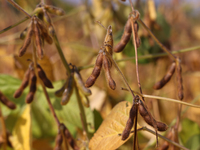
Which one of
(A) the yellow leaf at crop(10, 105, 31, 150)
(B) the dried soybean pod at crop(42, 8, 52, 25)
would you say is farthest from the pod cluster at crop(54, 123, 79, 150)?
(B) the dried soybean pod at crop(42, 8, 52, 25)

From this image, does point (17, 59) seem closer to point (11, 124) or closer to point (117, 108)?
point (11, 124)

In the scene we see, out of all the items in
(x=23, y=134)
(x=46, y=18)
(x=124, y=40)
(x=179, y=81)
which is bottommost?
(x=23, y=134)

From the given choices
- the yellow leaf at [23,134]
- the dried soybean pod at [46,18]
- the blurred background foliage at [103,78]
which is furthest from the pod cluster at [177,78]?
the yellow leaf at [23,134]

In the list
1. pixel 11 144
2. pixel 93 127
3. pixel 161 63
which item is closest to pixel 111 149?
pixel 93 127

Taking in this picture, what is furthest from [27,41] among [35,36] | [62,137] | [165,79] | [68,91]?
[165,79]

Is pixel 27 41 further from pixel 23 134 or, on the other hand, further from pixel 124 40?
pixel 23 134

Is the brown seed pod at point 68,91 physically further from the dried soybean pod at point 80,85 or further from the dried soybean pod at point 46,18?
the dried soybean pod at point 46,18
